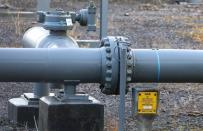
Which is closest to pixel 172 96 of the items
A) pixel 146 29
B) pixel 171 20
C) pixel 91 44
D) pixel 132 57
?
pixel 91 44

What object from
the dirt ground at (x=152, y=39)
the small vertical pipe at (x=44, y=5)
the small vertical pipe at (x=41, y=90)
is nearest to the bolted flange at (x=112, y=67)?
the dirt ground at (x=152, y=39)

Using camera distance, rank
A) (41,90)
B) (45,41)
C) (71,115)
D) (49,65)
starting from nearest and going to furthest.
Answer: (49,65) < (71,115) < (45,41) < (41,90)

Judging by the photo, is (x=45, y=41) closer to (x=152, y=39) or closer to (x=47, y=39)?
(x=47, y=39)

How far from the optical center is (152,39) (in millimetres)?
11008

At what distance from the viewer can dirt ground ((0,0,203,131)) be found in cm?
557

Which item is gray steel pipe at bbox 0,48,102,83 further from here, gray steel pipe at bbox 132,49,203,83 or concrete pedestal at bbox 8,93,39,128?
concrete pedestal at bbox 8,93,39,128

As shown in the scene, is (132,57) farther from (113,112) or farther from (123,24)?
(123,24)

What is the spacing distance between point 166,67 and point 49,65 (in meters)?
0.66

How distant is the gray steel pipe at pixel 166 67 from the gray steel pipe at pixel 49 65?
229mm

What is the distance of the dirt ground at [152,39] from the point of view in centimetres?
557

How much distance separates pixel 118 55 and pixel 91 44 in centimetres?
455

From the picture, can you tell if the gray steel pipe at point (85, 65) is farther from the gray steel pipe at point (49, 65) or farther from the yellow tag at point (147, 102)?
the yellow tag at point (147, 102)

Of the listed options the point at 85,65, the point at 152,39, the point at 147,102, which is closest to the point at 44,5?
the point at 85,65

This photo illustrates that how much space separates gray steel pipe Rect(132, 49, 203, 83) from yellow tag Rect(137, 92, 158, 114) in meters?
0.12
